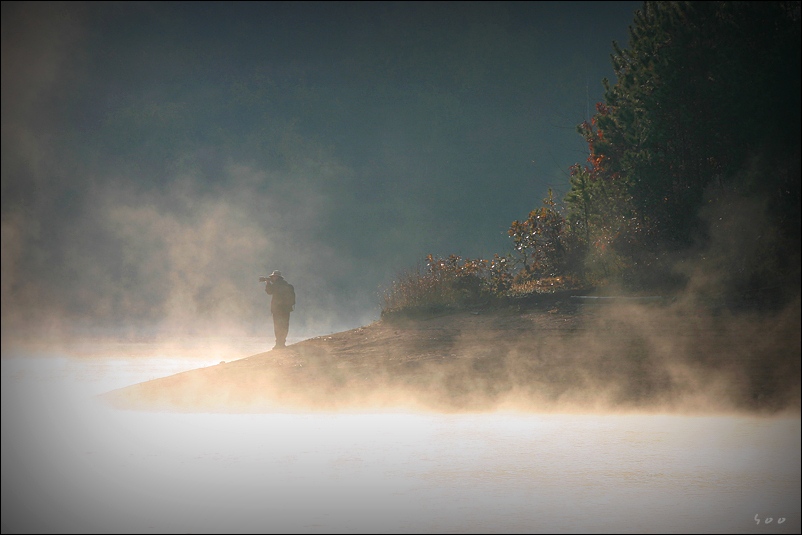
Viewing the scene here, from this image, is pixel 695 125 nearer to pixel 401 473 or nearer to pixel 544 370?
pixel 544 370

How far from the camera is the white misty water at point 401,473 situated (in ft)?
24.2

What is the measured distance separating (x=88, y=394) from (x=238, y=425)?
4822 mm

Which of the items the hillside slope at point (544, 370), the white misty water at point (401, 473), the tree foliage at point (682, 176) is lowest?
the white misty water at point (401, 473)

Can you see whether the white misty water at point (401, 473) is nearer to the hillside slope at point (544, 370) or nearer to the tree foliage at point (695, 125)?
the hillside slope at point (544, 370)

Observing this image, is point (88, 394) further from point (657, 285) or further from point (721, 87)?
point (721, 87)

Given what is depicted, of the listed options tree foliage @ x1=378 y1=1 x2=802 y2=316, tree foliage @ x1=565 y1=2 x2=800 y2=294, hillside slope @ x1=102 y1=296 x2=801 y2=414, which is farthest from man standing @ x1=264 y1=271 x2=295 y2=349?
tree foliage @ x1=565 y1=2 x2=800 y2=294

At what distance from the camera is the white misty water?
290 inches

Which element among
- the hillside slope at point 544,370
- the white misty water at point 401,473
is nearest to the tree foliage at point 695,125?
the hillside slope at point 544,370

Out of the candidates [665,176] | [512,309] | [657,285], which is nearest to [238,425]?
[512,309]

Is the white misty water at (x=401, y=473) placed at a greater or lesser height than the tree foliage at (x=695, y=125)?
lesser

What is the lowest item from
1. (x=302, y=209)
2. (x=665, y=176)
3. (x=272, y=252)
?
(x=665, y=176)

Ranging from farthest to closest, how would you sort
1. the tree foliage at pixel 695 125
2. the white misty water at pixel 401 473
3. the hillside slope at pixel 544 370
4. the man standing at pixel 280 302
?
the man standing at pixel 280 302, the tree foliage at pixel 695 125, the hillside slope at pixel 544 370, the white misty water at pixel 401 473

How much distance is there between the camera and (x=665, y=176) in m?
19.9

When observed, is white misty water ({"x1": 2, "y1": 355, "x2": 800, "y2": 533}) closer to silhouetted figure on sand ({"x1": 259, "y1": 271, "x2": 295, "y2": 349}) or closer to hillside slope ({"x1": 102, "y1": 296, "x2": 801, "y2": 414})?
hillside slope ({"x1": 102, "y1": 296, "x2": 801, "y2": 414})
